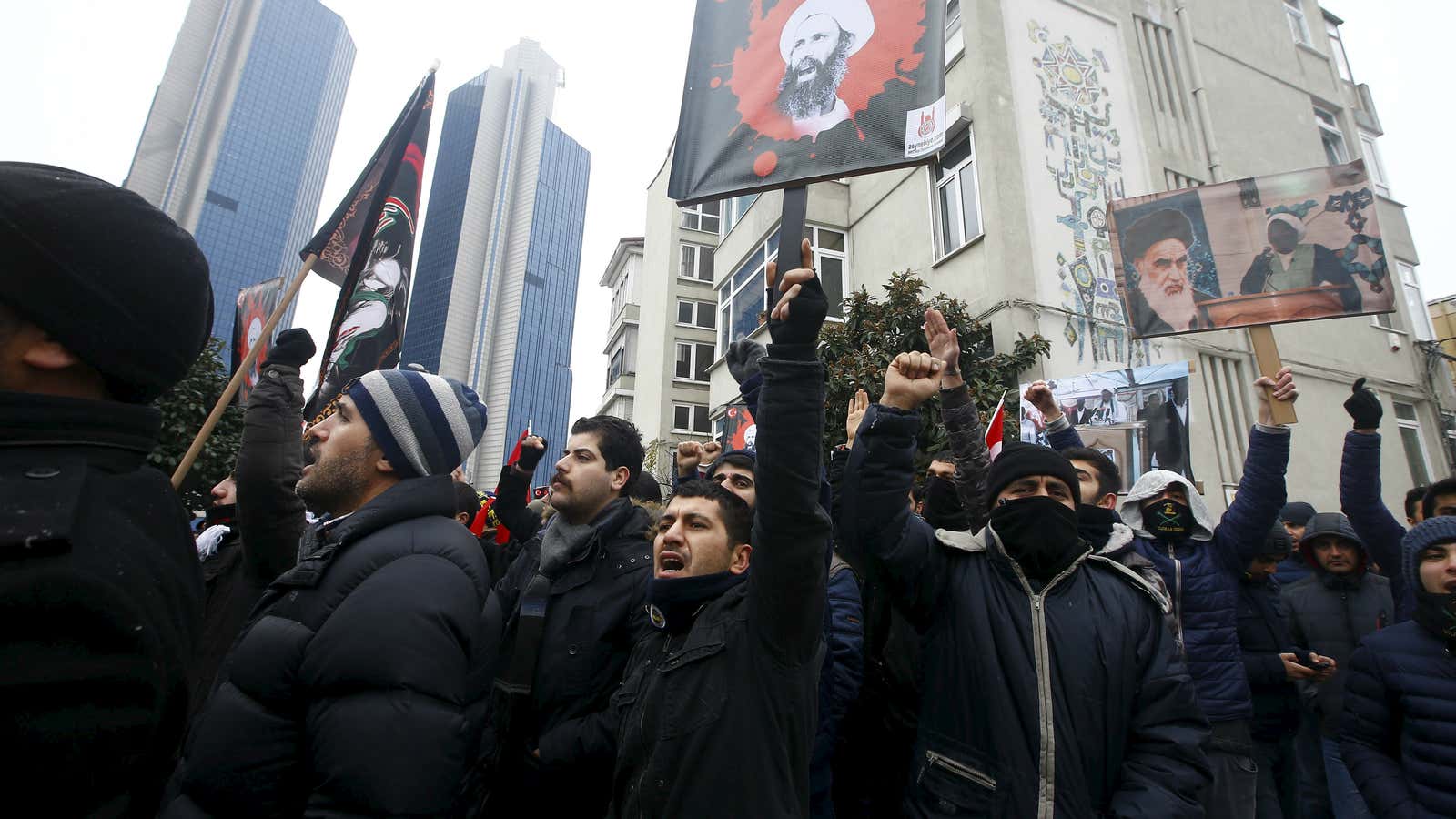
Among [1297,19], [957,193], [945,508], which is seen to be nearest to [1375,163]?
[1297,19]

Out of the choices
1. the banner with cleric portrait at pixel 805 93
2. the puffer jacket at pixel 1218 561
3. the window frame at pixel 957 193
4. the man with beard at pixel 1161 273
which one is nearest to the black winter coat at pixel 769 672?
the banner with cleric portrait at pixel 805 93

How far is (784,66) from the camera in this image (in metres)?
2.65

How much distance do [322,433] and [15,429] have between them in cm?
113

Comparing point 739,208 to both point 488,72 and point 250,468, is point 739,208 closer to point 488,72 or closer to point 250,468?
point 250,468

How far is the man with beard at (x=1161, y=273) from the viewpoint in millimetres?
5809

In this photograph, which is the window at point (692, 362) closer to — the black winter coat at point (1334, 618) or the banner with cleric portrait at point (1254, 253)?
the banner with cleric portrait at point (1254, 253)

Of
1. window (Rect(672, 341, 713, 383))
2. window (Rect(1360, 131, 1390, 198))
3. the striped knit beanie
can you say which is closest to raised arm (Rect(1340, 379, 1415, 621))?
the striped knit beanie

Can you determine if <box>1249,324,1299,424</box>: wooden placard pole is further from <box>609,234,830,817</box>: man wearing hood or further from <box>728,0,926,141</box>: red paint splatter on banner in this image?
<box>609,234,830,817</box>: man wearing hood

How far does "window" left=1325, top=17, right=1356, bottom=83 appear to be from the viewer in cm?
1567

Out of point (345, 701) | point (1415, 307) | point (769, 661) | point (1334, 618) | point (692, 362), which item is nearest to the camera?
point (345, 701)

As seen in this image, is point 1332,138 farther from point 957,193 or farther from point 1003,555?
point 1003,555

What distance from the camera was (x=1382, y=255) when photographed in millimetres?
4973

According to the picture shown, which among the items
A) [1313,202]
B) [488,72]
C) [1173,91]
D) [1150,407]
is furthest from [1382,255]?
[488,72]

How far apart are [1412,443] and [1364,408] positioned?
12.6 metres
